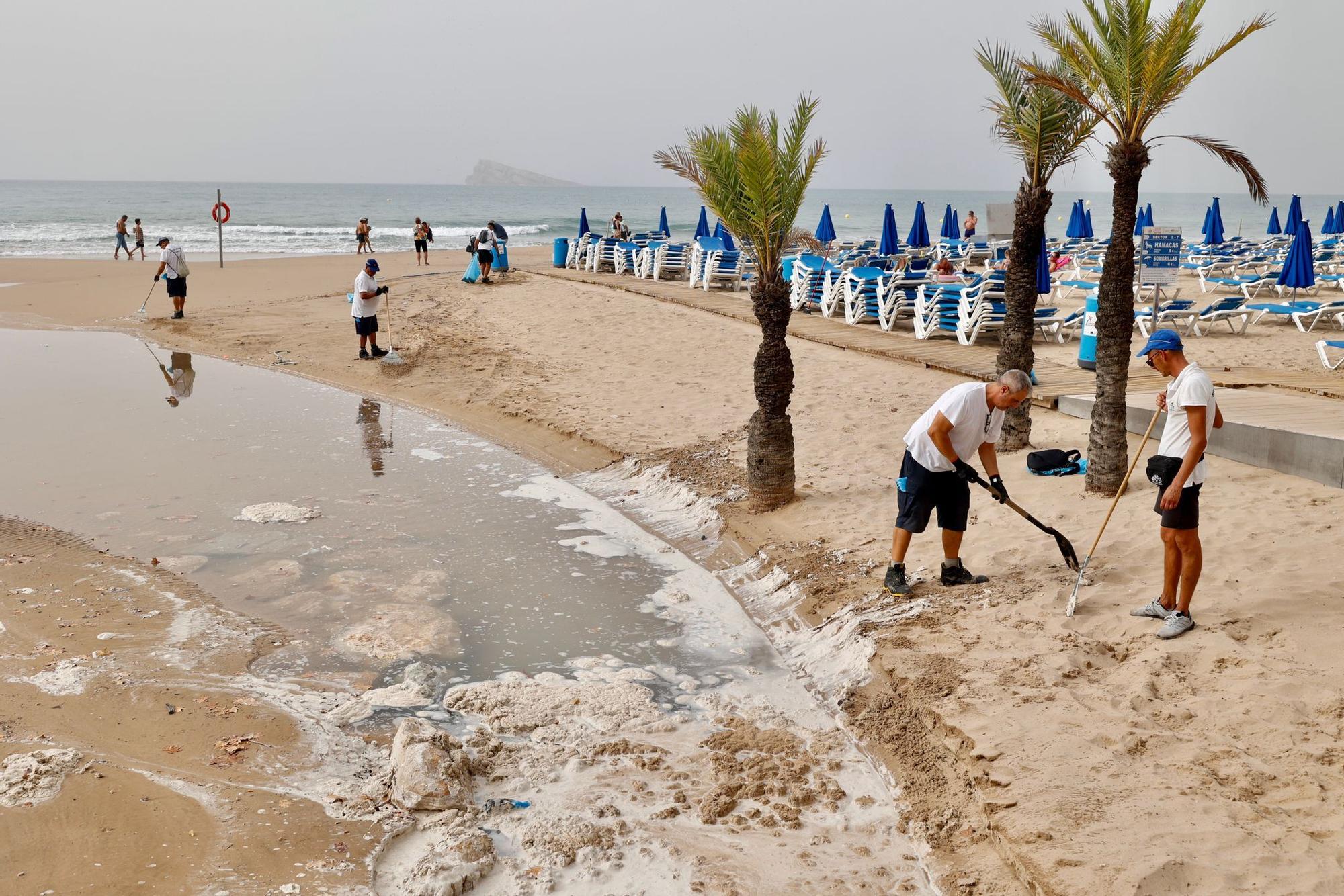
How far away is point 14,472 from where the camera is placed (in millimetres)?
8734

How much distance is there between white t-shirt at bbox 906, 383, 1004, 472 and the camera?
5445 mm

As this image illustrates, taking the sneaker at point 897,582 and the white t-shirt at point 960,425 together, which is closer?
the white t-shirt at point 960,425

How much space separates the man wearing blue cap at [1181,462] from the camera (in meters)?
4.61

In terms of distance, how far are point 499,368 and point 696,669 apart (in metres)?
8.15

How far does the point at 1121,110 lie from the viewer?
666 centimetres

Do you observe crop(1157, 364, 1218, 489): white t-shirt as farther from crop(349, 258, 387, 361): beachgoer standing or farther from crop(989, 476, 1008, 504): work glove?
crop(349, 258, 387, 361): beachgoer standing

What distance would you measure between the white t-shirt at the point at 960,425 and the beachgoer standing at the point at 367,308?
9.88 m

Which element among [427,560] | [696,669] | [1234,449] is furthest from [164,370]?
[1234,449]

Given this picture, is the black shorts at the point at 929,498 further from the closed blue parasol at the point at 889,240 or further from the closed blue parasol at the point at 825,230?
the closed blue parasol at the point at 825,230

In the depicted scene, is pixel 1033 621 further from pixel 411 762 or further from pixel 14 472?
pixel 14 472

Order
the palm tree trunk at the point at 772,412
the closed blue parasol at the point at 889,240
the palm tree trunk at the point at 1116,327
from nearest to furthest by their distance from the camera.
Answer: the palm tree trunk at the point at 1116,327 < the palm tree trunk at the point at 772,412 < the closed blue parasol at the point at 889,240

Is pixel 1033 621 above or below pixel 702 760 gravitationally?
above

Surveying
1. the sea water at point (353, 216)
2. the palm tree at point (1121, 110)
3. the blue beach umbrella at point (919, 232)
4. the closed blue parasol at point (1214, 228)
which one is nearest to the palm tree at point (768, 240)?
the palm tree at point (1121, 110)

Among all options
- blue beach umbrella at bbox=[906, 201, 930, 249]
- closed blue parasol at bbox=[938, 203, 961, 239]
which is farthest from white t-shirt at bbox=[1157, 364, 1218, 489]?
closed blue parasol at bbox=[938, 203, 961, 239]
